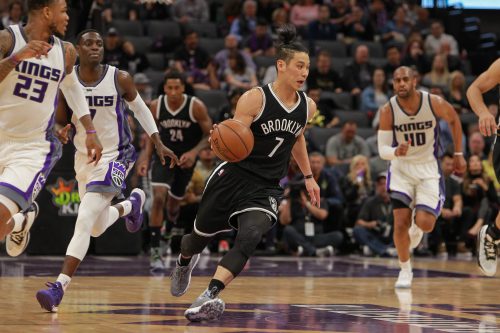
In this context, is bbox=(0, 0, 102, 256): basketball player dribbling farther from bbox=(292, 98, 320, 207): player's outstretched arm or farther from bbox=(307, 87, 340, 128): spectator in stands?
bbox=(307, 87, 340, 128): spectator in stands

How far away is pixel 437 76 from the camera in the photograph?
18328 millimetres

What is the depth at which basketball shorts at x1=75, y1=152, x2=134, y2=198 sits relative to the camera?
814 centimetres

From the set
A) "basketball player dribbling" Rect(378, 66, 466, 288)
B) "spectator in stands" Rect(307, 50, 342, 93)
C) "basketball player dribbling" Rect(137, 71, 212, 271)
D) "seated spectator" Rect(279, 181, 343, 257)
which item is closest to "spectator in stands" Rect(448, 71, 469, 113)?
"spectator in stands" Rect(307, 50, 342, 93)

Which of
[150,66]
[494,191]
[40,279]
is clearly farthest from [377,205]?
[40,279]

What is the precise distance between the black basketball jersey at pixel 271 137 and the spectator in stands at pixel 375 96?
33.7 ft

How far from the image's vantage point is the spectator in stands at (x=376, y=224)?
14.7 meters

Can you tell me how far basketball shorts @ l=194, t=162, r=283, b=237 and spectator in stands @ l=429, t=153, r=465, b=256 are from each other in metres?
8.46

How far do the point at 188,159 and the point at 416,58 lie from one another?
8300mm

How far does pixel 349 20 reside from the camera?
1959 cm

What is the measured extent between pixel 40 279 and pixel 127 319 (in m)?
3.35

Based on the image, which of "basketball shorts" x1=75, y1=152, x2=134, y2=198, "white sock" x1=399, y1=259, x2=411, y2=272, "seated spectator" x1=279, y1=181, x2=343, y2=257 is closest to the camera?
"basketball shorts" x1=75, y1=152, x2=134, y2=198

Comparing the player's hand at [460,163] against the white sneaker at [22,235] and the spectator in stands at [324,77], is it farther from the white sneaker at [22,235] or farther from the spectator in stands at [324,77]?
the spectator in stands at [324,77]

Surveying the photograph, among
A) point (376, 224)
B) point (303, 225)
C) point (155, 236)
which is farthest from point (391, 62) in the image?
point (155, 236)

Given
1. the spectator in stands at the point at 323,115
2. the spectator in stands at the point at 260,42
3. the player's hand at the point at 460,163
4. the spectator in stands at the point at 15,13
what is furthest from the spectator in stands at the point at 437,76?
the player's hand at the point at 460,163
